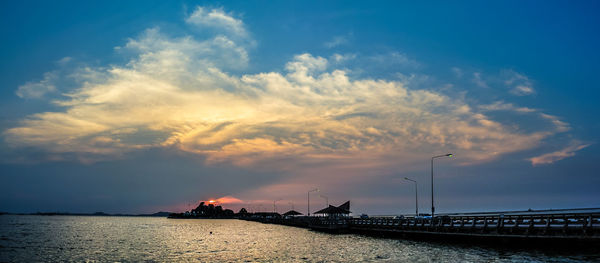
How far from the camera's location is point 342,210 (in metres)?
90.7

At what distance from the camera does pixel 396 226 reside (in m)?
60.3

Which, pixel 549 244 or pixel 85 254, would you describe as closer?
pixel 549 244

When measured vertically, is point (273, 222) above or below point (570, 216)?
below

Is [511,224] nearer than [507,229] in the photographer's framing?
No

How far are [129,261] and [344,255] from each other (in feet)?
65.9

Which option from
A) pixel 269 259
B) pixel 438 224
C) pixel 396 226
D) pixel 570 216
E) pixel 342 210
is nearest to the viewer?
pixel 570 216

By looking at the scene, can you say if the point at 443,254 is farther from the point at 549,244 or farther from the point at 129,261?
the point at 129,261

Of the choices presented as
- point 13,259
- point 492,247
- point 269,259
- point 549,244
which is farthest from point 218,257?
point 549,244

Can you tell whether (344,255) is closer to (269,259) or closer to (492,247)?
(269,259)

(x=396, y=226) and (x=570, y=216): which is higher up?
(x=570, y=216)

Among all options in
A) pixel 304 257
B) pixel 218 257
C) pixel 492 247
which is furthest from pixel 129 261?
pixel 492 247

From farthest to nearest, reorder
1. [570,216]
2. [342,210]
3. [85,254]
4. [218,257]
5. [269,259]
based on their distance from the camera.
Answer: [342,210] → [85,254] → [218,257] → [269,259] → [570,216]

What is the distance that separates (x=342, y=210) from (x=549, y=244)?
59.6 metres

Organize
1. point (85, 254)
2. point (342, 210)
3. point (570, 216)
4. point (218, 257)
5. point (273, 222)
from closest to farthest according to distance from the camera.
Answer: point (570, 216) < point (218, 257) < point (85, 254) < point (342, 210) < point (273, 222)
